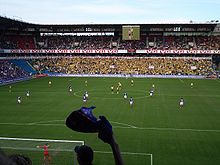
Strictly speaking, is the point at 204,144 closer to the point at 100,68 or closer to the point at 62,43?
the point at 100,68

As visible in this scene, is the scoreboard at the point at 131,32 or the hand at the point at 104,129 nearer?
the hand at the point at 104,129

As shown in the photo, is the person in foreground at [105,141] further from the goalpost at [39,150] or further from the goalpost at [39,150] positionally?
the goalpost at [39,150]

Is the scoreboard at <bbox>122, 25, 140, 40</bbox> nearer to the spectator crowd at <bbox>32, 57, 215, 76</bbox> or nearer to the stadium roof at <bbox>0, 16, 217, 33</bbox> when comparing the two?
the stadium roof at <bbox>0, 16, 217, 33</bbox>

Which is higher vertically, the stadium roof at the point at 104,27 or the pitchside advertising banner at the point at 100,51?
the stadium roof at the point at 104,27

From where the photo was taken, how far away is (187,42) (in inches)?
2963

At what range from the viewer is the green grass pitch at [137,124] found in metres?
16.2

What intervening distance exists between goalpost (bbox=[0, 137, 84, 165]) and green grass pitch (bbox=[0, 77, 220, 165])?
47 mm

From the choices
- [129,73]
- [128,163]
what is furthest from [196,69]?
[128,163]

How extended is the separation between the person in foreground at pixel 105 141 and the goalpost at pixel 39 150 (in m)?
10.4

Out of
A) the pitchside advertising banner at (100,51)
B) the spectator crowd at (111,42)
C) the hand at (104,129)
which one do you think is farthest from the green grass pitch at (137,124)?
the spectator crowd at (111,42)

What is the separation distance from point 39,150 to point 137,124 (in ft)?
37.4

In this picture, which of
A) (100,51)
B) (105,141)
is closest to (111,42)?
(100,51)

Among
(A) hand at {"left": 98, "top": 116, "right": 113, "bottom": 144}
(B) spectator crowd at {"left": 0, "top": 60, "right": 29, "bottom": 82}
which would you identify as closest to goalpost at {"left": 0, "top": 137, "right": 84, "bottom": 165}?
(A) hand at {"left": 98, "top": 116, "right": 113, "bottom": 144}

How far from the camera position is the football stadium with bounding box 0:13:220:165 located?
16.4m
